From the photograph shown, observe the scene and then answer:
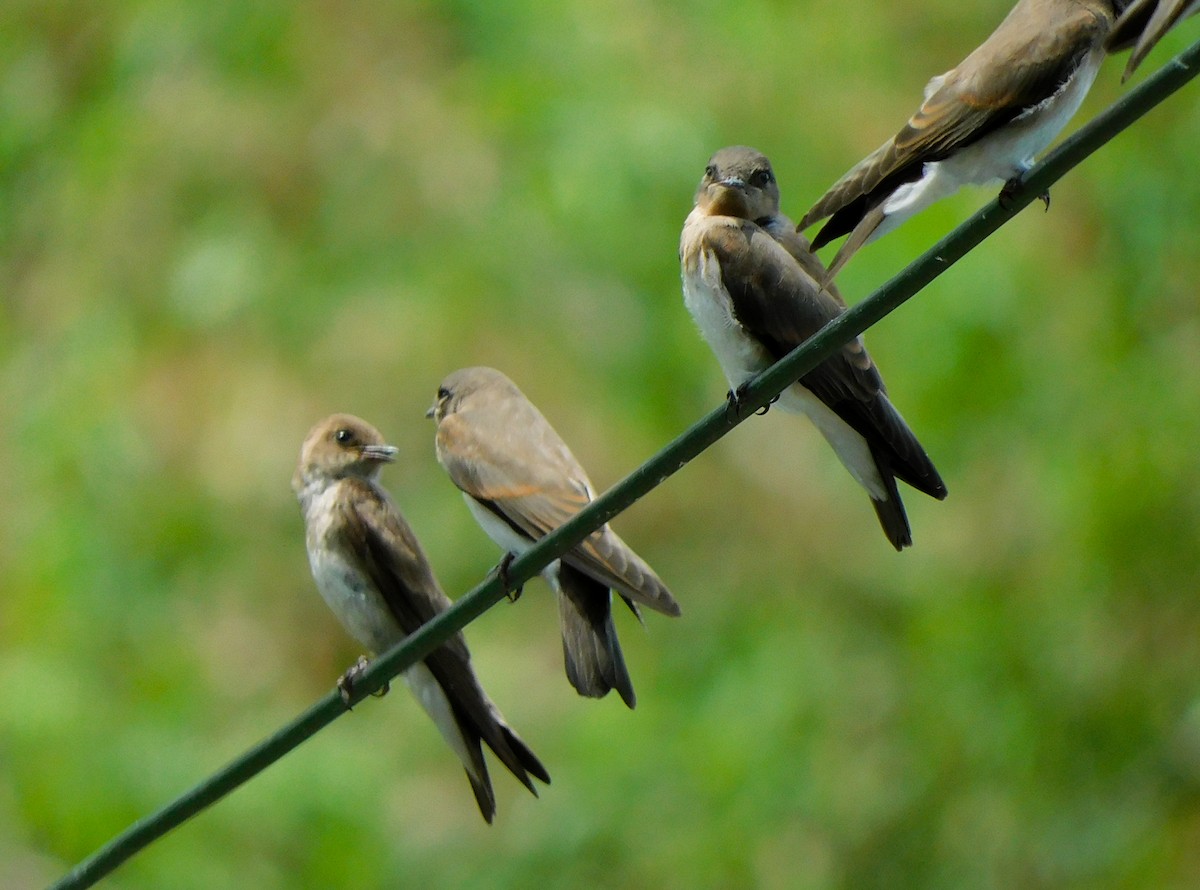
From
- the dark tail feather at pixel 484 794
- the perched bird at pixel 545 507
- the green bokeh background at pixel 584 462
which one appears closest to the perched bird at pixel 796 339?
the perched bird at pixel 545 507

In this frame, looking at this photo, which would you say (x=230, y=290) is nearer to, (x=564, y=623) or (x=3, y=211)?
(x=3, y=211)

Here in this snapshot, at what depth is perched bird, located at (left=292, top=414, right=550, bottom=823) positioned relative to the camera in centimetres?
502

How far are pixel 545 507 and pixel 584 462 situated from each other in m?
4.57

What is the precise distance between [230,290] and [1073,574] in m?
4.78

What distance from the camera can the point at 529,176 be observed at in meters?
9.91

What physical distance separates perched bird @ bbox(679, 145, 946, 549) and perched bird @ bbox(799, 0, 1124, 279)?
43 cm

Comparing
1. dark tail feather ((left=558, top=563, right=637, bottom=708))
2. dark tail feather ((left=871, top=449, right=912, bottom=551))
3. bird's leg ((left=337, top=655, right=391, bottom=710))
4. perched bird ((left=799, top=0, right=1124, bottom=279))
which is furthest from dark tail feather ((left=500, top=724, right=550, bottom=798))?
perched bird ((left=799, top=0, right=1124, bottom=279))

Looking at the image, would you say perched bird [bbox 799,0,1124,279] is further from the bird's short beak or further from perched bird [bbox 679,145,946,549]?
the bird's short beak

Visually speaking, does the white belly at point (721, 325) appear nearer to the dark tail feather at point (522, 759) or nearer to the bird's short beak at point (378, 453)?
the dark tail feather at point (522, 759)

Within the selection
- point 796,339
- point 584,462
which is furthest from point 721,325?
A: point 584,462

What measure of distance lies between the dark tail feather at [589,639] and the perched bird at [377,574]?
29cm

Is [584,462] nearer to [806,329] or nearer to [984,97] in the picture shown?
[806,329]

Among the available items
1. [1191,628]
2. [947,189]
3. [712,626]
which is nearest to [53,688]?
[712,626]

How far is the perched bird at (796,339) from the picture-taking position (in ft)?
13.8
